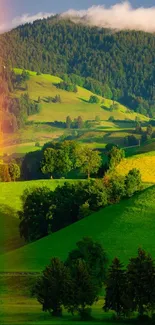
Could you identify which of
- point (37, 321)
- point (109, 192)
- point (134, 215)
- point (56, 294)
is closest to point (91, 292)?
point (56, 294)

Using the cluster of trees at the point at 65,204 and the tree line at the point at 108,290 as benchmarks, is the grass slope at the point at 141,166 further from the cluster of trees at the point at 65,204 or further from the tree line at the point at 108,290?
the tree line at the point at 108,290

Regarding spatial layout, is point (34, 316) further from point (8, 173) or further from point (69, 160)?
point (69, 160)

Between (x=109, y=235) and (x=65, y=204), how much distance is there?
970 inches

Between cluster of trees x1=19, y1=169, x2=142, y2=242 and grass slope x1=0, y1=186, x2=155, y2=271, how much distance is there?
5.92 metres

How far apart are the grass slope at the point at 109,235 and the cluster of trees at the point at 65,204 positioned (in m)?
5.92

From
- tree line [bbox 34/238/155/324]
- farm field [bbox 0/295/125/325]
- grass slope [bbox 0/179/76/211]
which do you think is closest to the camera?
farm field [bbox 0/295/125/325]

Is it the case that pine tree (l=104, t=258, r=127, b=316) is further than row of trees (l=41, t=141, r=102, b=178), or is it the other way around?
row of trees (l=41, t=141, r=102, b=178)

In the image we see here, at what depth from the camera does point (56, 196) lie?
5659 inches

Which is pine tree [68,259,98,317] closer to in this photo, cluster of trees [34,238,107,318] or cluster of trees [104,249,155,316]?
cluster of trees [34,238,107,318]

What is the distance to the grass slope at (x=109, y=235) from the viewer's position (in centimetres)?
10800

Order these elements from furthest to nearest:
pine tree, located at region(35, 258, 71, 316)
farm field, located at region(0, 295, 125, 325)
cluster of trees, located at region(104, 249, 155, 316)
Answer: pine tree, located at region(35, 258, 71, 316) < cluster of trees, located at region(104, 249, 155, 316) < farm field, located at region(0, 295, 125, 325)

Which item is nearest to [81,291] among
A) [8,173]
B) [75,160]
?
[75,160]

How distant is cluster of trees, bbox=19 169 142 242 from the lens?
453 ft

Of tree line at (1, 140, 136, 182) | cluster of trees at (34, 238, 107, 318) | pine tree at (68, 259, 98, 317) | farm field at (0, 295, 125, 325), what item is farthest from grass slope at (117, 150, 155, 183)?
cluster of trees at (34, 238, 107, 318)
